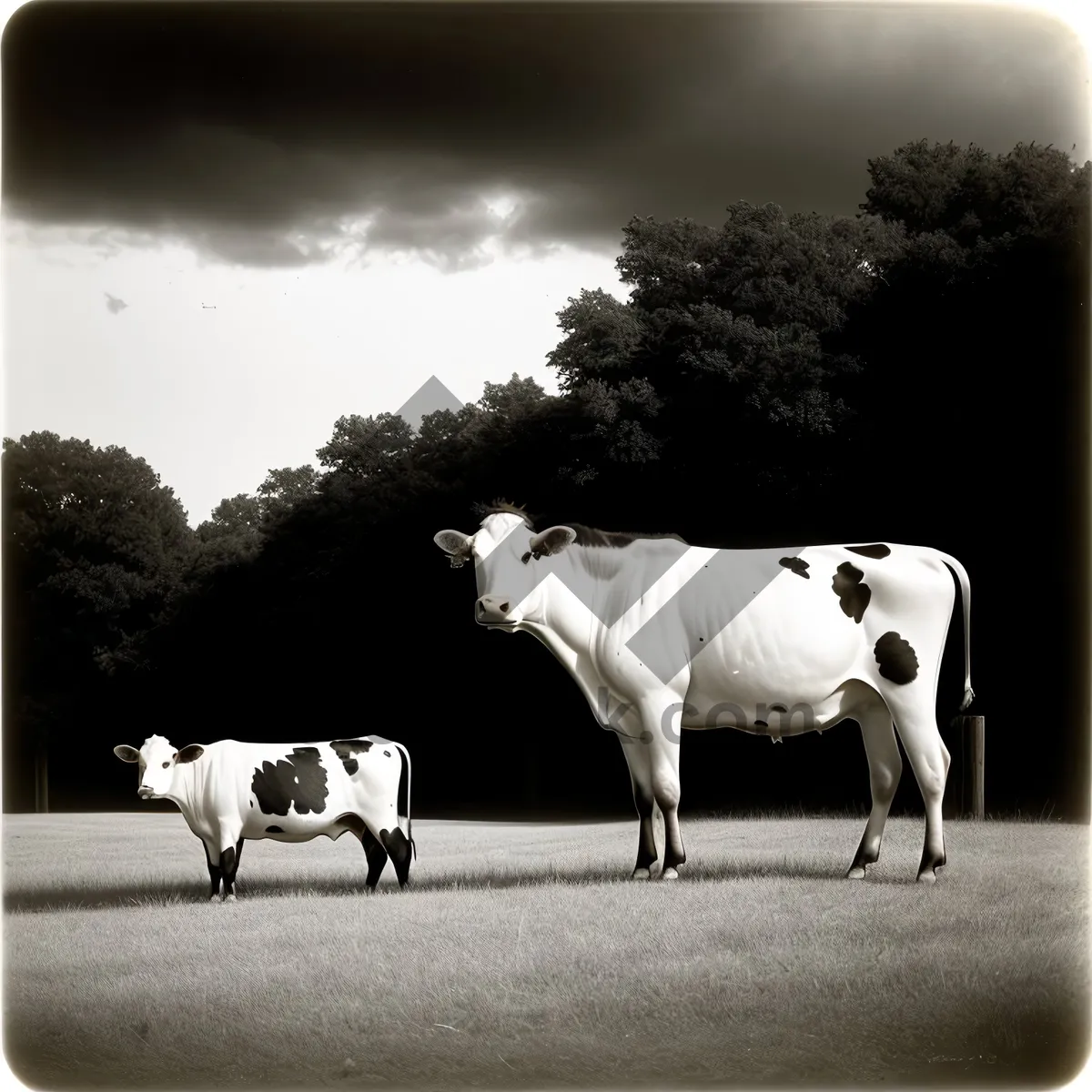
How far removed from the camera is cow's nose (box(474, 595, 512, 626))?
24.9 ft

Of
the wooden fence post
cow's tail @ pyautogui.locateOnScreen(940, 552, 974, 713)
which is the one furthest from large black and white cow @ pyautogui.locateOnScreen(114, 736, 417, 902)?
the wooden fence post

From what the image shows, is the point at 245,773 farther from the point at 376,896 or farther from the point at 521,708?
the point at 521,708

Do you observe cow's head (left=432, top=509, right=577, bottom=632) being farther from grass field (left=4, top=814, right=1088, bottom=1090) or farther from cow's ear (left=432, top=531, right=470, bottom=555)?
grass field (left=4, top=814, right=1088, bottom=1090)

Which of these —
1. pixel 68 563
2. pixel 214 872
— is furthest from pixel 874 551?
pixel 68 563

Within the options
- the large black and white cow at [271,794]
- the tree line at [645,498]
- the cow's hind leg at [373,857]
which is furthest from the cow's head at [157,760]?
the cow's hind leg at [373,857]

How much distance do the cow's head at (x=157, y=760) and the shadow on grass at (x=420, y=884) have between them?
70 cm

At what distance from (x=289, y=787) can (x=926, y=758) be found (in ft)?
12.8

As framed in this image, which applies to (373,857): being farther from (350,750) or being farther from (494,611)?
(494,611)

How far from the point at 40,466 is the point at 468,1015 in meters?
5.02

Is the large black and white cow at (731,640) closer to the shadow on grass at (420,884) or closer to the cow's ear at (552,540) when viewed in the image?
the cow's ear at (552,540)

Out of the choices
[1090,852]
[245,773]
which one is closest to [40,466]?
[245,773]

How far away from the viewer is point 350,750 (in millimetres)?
8531

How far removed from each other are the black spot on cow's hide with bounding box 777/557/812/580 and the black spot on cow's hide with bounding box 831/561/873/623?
0.18m

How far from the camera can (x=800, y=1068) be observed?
687 centimetres
